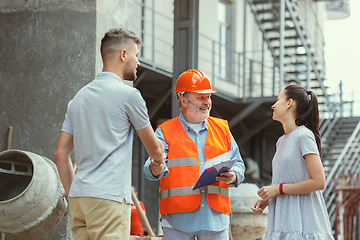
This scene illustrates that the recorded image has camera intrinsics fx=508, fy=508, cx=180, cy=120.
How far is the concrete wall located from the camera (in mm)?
4887

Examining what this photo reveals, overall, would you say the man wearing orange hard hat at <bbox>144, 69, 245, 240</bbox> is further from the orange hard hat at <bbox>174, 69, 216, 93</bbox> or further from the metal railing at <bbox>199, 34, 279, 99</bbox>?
the metal railing at <bbox>199, 34, 279, 99</bbox>

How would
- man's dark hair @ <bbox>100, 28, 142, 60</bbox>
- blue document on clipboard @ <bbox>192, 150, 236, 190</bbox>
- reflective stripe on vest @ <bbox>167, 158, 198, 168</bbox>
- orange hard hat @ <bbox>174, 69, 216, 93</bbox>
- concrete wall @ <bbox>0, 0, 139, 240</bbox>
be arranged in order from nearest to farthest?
man's dark hair @ <bbox>100, 28, 142, 60</bbox>, blue document on clipboard @ <bbox>192, 150, 236, 190</bbox>, reflective stripe on vest @ <bbox>167, 158, 198, 168</bbox>, orange hard hat @ <bbox>174, 69, 216, 93</bbox>, concrete wall @ <bbox>0, 0, 139, 240</bbox>

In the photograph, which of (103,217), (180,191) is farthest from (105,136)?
(180,191)

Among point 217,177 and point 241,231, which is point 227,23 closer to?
point 241,231

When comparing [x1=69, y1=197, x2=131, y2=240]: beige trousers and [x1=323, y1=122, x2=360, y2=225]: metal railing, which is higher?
[x1=323, y1=122, x2=360, y2=225]: metal railing

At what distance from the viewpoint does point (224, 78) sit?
53.7ft

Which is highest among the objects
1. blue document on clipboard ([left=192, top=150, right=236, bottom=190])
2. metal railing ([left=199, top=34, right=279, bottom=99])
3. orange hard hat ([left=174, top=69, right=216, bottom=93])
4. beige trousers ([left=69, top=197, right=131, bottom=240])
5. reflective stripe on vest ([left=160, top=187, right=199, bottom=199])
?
metal railing ([left=199, top=34, right=279, bottom=99])

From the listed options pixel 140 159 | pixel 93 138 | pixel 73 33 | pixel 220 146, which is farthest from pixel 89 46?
pixel 140 159

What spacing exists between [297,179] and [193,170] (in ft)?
2.30

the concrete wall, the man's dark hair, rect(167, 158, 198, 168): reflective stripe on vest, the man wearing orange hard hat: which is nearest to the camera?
the man's dark hair

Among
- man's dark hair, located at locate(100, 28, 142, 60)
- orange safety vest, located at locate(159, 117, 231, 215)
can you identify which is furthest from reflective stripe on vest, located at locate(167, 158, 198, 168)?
man's dark hair, located at locate(100, 28, 142, 60)

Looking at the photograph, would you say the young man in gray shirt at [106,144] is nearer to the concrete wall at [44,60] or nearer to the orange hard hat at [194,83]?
the orange hard hat at [194,83]

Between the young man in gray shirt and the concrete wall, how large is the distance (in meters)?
1.97

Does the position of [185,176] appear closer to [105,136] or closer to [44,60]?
[105,136]
